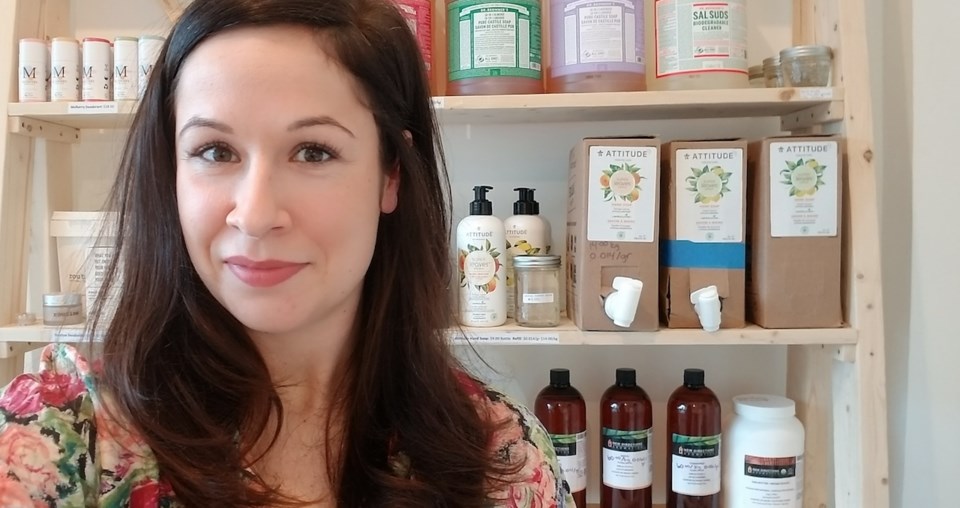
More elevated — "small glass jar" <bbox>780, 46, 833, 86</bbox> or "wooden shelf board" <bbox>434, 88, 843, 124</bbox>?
"small glass jar" <bbox>780, 46, 833, 86</bbox>

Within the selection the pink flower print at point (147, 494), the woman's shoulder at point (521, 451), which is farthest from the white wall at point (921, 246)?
the pink flower print at point (147, 494)

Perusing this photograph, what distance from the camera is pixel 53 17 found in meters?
1.29

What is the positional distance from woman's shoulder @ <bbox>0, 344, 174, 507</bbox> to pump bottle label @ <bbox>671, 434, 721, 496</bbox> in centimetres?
82

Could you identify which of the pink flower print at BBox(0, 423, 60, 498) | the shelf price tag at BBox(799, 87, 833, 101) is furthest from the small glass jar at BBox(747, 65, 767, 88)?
the pink flower print at BBox(0, 423, 60, 498)

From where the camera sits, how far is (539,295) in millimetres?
1115

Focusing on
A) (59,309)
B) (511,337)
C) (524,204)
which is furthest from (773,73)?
(59,309)

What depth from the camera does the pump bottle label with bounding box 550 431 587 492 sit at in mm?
1171

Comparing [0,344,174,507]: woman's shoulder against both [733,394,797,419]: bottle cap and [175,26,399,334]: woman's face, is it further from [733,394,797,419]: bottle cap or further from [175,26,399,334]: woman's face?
[733,394,797,419]: bottle cap

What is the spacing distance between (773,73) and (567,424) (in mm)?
653

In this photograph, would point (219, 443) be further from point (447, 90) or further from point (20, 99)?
point (20, 99)

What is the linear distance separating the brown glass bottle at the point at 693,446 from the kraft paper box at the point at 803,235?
0.20 meters

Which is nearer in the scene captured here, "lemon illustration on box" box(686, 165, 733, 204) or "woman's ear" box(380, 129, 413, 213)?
"woman's ear" box(380, 129, 413, 213)

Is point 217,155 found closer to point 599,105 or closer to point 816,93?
point 599,105

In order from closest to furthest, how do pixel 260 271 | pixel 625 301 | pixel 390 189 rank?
pixel 260 271, pixel 390 189, pixel 625 301
